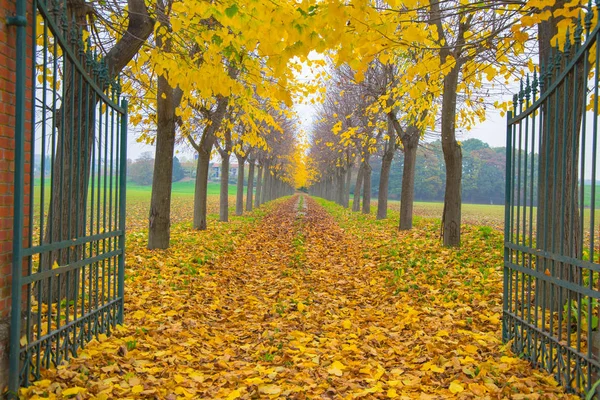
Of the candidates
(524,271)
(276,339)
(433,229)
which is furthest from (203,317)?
(433,229)

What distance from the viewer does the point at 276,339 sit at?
500 cm

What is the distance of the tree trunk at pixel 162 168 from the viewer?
32.3 ft

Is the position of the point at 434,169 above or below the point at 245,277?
above

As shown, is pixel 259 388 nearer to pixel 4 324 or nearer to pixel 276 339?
pixel 276 339

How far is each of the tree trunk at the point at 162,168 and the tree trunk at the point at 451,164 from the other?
6228 mm

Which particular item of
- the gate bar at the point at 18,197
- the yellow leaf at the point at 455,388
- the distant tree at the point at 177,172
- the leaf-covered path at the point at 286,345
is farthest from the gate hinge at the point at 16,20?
the distant tree at the point at 177,172

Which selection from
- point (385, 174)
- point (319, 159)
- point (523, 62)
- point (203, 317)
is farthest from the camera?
point (319, 159)

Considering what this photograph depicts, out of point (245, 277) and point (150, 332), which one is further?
point (245, 277)

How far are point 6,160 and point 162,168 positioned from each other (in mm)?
7153

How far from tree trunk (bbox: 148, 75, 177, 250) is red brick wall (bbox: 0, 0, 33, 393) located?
22.1 ft

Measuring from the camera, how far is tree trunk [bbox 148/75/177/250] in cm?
984

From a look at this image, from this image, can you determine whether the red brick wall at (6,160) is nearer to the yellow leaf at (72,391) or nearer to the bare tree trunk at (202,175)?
the yellow leaf at (72,391)

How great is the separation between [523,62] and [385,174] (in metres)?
12.0

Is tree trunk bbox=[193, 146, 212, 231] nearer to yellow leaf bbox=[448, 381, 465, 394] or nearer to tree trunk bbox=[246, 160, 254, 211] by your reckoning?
tree trunk bbox=[246, 160, 254, 211]
